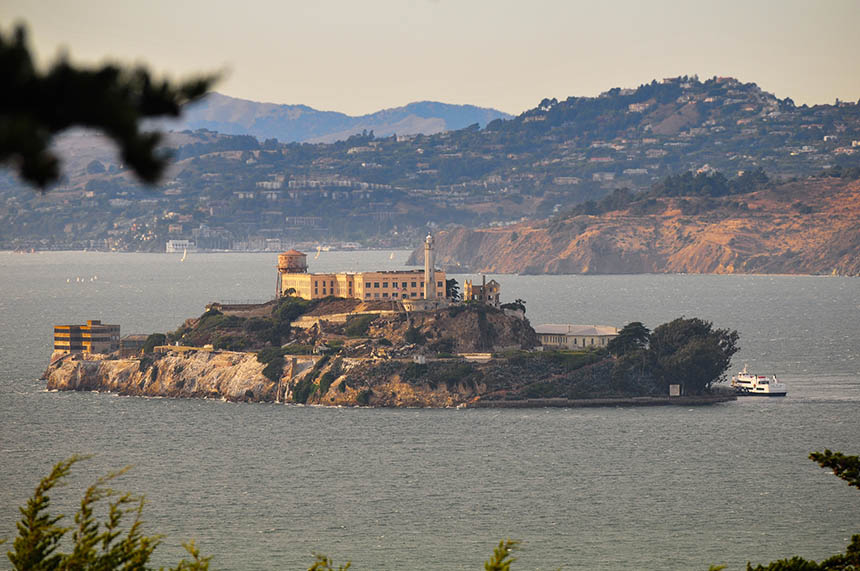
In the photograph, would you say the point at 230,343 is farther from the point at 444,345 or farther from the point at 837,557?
the point at 837,557

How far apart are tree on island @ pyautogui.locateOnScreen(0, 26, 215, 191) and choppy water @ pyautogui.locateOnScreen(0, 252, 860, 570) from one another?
4591cm

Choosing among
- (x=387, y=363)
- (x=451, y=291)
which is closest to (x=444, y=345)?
(x=387, y=363)

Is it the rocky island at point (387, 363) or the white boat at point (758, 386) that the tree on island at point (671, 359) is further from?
the white boat at point (758, 386)

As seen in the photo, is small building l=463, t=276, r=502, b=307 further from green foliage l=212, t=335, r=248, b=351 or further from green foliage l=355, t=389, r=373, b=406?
green foliage l=212, t=335, r=248, b=351

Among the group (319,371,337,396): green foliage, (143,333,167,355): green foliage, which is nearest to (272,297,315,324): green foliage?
(143,333,167,355): green foliage

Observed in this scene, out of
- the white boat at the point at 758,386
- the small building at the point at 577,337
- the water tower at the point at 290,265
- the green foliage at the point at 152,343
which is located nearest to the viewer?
the white boat at the point at 758,386

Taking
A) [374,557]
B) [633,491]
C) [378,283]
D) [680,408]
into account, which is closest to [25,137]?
[374,557]

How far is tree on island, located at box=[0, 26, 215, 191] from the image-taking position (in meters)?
7.36

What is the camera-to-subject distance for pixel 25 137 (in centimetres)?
733

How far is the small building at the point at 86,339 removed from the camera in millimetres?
114188

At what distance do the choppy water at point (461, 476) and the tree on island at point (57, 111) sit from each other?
4591 cm

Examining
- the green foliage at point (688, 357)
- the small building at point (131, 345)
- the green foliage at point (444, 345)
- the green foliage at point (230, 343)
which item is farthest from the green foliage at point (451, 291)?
the small building at point (131, 345)

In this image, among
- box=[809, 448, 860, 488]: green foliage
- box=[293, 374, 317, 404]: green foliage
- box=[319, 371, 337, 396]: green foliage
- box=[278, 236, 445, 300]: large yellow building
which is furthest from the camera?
box=[278, 236, 445, 300]: large yellow building

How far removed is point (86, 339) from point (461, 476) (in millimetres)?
49089
